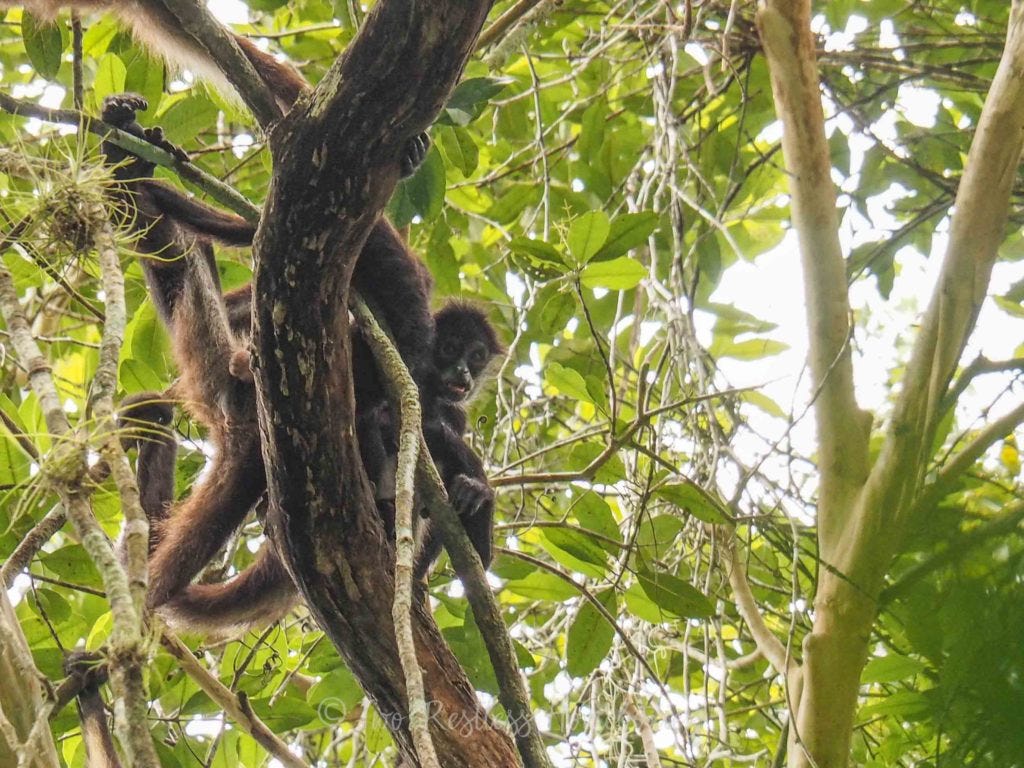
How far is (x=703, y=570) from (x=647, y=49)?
2.21 m

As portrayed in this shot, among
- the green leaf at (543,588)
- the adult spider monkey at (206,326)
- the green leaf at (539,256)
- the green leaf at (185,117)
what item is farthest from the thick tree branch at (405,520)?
the green leaf at (185,117)

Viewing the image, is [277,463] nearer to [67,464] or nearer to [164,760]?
[67,464]

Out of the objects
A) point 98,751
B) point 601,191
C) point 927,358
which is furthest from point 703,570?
point 98,751

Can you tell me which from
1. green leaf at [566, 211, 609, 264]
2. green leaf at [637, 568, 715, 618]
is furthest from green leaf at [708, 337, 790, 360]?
green leaf at [637, 568, 715, 618]

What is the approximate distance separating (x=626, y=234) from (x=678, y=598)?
3.57 feet

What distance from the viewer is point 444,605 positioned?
12.6 ft

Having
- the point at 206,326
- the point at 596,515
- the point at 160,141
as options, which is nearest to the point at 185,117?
the point at 160,141

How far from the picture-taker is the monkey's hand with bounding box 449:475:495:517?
3.75 m

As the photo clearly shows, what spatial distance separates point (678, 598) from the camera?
3.07 meters

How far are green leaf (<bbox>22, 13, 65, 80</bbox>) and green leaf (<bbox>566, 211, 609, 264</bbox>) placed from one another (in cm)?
184

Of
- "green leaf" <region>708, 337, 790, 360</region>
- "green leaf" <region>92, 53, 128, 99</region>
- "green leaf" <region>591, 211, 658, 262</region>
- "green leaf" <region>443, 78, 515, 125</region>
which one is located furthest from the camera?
"green leaf" <region>708, 337, 790, 360</region>

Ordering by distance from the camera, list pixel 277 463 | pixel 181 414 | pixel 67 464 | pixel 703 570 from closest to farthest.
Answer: pixel 67 464
pixel 277 463
pixel 181 414
pixel 703 570

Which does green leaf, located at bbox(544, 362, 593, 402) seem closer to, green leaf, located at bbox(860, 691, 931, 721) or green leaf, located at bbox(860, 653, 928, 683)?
green leaf, located at bbox(860, 653, 928, 683)

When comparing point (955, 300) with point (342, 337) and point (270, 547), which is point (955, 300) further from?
point (270, 547)
